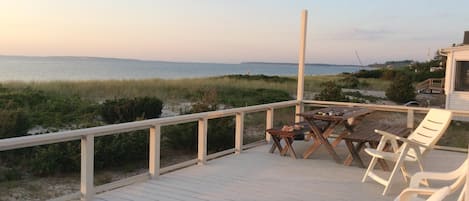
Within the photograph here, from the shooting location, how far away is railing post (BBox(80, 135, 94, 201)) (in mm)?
3324

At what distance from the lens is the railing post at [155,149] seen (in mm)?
4074

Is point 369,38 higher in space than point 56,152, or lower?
higher

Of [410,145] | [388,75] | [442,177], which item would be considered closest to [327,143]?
[410,145]

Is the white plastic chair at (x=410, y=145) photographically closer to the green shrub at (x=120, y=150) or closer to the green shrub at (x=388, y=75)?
the green shrub at (x=120, y=150)

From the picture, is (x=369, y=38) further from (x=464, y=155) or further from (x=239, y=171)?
(x=239, y=171)

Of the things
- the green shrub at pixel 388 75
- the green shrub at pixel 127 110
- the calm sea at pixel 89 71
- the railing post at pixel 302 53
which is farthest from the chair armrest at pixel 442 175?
the green shrub at pixel 388 75

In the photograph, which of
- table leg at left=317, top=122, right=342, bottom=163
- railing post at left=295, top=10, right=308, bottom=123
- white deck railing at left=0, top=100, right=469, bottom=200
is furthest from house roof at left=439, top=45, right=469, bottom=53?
table leg at left=317, top=122, right=342, bottom=163

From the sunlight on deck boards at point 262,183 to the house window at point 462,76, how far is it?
20.9ft

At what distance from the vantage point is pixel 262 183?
4.18 m

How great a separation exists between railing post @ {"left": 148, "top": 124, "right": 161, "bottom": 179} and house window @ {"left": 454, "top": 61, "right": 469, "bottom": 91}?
9.40m

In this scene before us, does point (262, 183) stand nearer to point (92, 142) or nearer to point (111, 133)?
point (111, 133)

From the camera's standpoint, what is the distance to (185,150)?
7582 millimetres

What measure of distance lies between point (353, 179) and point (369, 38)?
15.8 metres

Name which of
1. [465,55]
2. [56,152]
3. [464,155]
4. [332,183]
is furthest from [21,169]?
[465,55]
